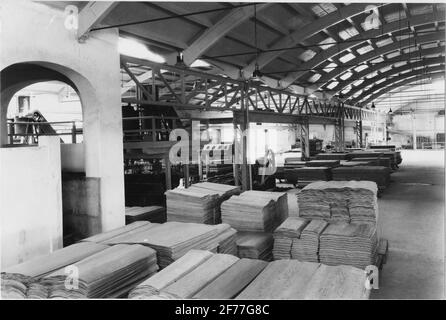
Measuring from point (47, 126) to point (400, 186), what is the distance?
1494 cm

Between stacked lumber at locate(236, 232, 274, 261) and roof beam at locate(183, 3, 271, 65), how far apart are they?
19.7 ft

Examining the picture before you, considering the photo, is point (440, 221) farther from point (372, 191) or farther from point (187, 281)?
point (187, 281)

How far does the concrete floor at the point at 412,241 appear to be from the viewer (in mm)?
5906

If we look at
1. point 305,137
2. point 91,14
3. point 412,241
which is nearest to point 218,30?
point 91,14

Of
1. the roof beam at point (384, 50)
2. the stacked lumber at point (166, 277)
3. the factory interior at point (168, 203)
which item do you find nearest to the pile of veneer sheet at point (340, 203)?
the factory interior at point (168, 203)

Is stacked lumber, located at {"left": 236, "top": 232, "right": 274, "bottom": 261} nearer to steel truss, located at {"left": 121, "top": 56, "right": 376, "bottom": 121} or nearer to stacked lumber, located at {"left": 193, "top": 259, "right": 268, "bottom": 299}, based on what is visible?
stacked lumber, located at {"left": 193, "top": 259, "right": 268, "bottom": 299}

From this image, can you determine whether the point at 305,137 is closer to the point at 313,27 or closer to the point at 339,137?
the point at 339,137

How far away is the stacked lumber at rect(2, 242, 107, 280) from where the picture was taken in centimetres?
375

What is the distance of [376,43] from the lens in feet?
61.4

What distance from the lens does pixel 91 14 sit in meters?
5.68

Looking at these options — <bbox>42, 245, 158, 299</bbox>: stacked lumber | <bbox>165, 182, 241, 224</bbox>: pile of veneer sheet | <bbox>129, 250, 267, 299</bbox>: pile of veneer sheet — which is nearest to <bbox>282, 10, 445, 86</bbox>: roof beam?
<bbox>165, 182, 241, 224</bbox>: pile of veneer sheet

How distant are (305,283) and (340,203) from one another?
322cm
